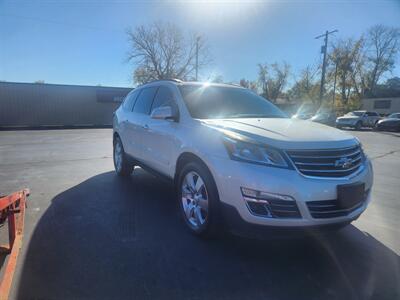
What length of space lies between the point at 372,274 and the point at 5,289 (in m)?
3.13

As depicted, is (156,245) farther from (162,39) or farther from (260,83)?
(260,83)

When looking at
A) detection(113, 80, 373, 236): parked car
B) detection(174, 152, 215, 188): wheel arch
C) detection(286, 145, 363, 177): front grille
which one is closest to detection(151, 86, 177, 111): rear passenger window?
detection(113, 80, 373, 236): parked car

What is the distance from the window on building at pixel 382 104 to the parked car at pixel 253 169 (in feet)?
164

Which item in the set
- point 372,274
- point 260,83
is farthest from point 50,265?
point 260,83

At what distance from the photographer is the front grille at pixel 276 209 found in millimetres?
2694

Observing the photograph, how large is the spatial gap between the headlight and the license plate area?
1.92 ft

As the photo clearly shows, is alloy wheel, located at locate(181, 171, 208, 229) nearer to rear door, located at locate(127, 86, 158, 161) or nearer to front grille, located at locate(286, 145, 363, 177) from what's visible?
front grille, located at locate(286, 145, 363, 177)

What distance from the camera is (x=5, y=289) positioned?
7.68ft

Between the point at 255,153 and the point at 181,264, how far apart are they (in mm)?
1278

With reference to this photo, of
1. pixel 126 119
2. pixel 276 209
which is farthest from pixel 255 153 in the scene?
pixel 126 119

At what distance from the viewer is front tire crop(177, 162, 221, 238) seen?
316 centimetres

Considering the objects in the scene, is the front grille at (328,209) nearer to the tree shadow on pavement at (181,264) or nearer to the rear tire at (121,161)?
the tree shadow on pavement at (181,264)

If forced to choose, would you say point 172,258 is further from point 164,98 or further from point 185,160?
point 164,98

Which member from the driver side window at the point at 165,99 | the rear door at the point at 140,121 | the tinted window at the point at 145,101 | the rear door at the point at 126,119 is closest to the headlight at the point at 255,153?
the driver side window at the point at 165,99
